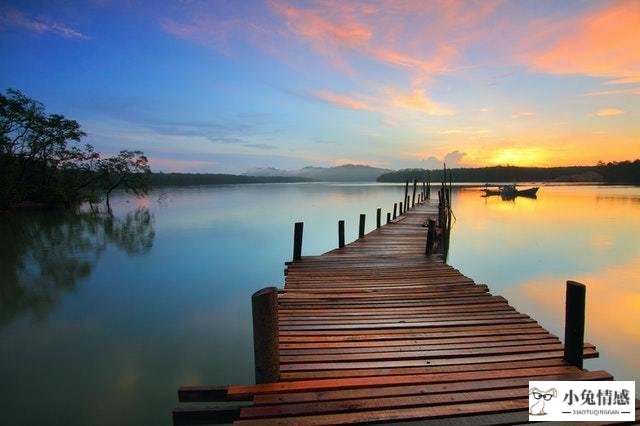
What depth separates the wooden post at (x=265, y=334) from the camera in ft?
11.6

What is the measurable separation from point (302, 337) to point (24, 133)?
46.1m

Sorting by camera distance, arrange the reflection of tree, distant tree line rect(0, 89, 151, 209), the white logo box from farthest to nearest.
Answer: distant tree line rect(0, 89, 151, 209)
the reflection of tree
the white logo box

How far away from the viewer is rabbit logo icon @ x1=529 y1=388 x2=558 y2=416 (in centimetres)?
321

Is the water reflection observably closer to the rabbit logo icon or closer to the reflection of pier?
the reflection of pier

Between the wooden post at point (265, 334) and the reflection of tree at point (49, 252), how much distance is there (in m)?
10.2

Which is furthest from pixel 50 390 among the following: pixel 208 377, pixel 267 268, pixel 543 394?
pixel 267 268

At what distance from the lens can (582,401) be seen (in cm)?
344

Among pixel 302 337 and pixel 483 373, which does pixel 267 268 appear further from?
pixel 483 373

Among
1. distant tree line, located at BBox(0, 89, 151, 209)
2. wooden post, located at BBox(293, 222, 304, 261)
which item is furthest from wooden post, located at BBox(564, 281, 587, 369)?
distant tree line, located at BBox(0, 89, 151, 209)

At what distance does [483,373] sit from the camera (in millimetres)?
3832

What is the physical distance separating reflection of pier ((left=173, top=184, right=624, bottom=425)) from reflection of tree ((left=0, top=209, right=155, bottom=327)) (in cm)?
987

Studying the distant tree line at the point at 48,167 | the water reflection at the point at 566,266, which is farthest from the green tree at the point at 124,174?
the water reflection at the point at 566,266

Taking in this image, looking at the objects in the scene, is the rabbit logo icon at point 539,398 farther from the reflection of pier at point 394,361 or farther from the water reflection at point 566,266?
the water reflection at point 566,266

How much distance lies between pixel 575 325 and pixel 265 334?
363cm
